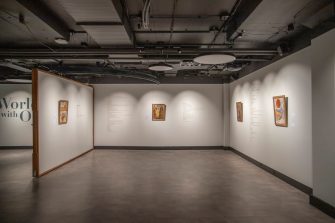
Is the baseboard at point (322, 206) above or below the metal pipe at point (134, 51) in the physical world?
below

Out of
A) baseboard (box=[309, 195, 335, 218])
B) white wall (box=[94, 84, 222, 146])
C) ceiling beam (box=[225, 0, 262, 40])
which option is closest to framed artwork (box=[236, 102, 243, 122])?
white wall (box=[94, 84, 222, 146])

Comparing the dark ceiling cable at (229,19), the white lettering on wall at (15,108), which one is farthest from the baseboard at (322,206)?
the white lettering on wall at (15,108)

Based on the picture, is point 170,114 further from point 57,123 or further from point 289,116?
point 289,116

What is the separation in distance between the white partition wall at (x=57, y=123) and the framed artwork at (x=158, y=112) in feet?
10.0

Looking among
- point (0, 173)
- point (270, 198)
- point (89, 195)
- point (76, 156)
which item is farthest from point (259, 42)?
point (0, 173)

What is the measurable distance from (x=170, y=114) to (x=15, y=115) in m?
7.53

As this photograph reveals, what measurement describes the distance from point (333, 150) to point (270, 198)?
1609 mm

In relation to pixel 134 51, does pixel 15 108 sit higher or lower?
lower

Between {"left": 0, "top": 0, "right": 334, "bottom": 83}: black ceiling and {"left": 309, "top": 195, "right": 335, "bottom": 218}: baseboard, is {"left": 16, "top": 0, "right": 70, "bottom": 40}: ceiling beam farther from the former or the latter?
{"left": 309, "top": 195, "right": 335, "bottom": 218}: baseboard

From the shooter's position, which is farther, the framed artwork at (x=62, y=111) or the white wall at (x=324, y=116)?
the framed artwork at (x=62, y=111)

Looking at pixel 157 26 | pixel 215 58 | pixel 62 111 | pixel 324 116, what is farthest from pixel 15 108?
pixel 324 116

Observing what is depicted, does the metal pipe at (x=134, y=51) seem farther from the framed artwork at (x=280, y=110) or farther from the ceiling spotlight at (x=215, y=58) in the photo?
the framed artwork at (x=280, y=110)

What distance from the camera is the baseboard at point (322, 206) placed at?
12.3 ft

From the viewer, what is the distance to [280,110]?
19.2 ft
